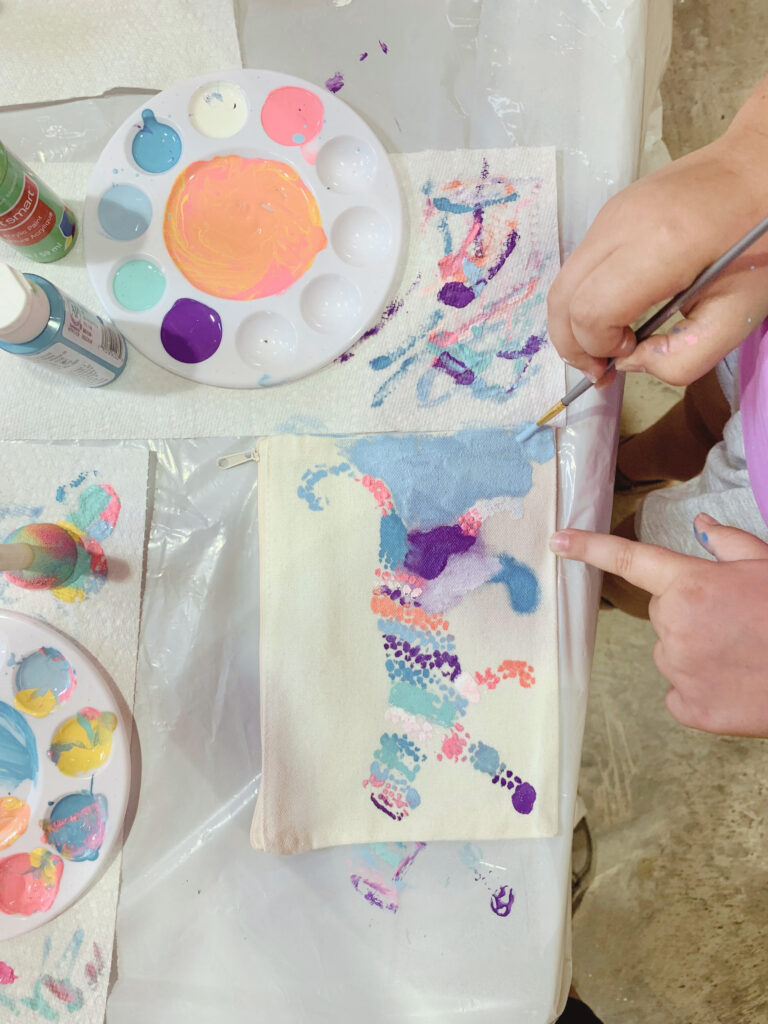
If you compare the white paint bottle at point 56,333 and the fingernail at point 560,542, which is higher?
the white paint bottle at point 56,333

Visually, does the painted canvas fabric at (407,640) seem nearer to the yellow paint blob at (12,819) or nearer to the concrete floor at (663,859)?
the yellow paint blob at (12,819)

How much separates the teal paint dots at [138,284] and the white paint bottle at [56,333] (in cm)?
3

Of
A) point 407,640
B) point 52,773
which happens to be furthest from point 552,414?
point 52,773

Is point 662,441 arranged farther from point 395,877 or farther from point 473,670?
point 395,877

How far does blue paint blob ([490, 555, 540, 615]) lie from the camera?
660mm

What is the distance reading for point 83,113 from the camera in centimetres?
72

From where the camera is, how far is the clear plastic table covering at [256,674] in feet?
2.11

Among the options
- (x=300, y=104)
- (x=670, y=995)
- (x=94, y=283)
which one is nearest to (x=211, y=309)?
(x=94, y=283)

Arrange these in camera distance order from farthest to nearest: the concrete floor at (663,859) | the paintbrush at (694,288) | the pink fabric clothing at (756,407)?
the concrete floor at (663,859) → the pink fabric clothing at (756,407) → the paintbrush at (694,288)

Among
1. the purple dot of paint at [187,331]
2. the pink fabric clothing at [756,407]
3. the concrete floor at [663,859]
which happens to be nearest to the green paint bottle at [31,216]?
the purple dot of paint at [187,331]

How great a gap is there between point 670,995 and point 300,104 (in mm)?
1360

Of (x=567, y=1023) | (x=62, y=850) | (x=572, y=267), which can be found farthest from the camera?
(x=567, y=1023)

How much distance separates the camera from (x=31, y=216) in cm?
63

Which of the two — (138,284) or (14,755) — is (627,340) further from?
(14,755)
